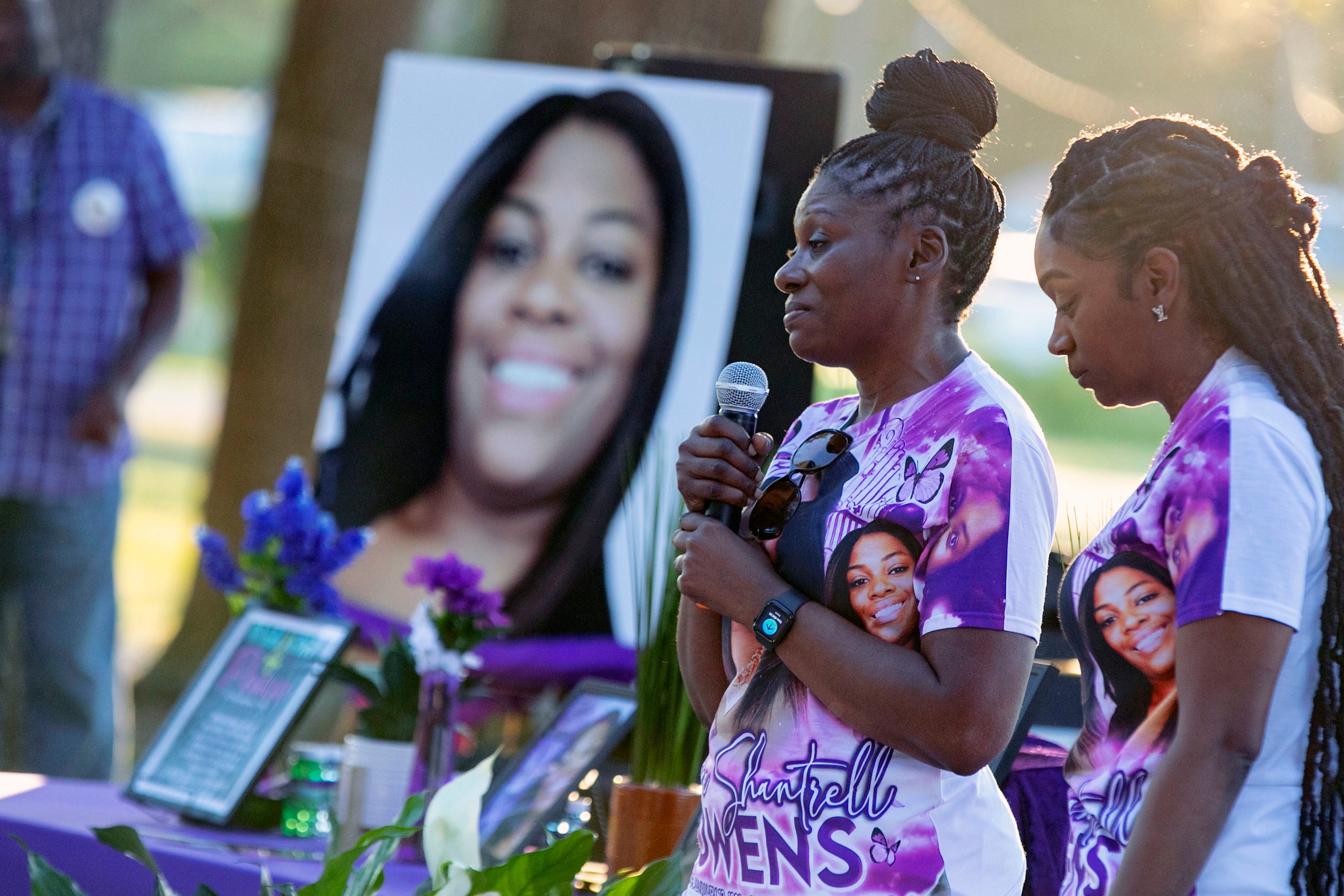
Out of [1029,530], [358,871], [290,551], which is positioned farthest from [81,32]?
[1029,530]

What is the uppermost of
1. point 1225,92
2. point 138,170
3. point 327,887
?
point 1225,92

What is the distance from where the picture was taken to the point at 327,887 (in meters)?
1.45

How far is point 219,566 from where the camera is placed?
2680 mm

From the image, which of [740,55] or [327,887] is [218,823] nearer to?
[327,887]

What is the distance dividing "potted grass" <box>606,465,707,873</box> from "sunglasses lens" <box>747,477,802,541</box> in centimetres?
60

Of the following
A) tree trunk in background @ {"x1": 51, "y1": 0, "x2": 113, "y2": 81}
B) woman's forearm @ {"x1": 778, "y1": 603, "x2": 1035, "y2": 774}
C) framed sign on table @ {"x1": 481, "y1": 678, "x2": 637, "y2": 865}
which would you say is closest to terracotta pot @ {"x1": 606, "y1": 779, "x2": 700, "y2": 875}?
framed sign on table @ {"x1": 481, "y1": 678, "x2": 637, "y2": 865}

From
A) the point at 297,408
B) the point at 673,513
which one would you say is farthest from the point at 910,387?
the point at 297,408

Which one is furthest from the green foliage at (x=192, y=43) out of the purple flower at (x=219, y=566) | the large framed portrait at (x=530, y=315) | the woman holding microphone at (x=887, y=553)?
the woman holding microphone at (x=887, y=553)

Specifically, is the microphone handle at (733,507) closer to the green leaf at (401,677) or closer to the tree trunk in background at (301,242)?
the green leaf at (401,677)

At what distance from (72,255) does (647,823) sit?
8.45 feet

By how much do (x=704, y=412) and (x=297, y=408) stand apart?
229 cm

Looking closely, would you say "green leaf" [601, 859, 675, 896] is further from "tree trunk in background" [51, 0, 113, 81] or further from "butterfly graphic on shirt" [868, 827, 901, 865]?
"tree trunk in background" [51, 0, 113, 81]

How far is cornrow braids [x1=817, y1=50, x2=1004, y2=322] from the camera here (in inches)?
54.9

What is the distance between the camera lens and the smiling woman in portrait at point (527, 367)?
3.52 m
